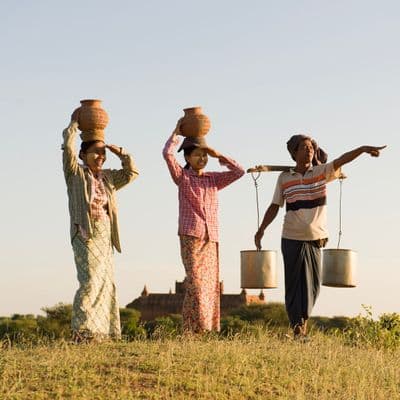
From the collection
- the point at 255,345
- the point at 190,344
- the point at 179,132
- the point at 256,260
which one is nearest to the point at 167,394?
the point at 190,344

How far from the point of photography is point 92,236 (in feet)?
31.9

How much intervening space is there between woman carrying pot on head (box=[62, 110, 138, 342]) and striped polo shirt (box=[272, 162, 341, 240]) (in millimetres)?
1935

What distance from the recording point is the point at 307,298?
10430mm

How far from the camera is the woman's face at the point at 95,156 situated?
10070 mm

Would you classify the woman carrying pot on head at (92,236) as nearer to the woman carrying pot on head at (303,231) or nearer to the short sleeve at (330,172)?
the woman carrying pot on head at (303,231)

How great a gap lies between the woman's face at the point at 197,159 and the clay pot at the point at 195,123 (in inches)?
7.9

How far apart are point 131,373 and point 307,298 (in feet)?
9.53

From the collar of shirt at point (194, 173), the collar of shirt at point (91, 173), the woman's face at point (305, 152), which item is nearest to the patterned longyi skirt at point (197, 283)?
the collar of shirt at point (194, 173)

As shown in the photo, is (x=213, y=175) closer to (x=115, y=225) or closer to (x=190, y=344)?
(x=115, y=225)

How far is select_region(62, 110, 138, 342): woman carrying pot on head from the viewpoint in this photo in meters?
9.60

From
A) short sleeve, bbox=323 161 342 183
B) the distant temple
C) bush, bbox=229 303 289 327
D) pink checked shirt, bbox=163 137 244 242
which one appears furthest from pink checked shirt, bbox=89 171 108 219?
the distant temple

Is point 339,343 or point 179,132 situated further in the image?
point 339,343

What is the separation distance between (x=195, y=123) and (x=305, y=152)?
125cm

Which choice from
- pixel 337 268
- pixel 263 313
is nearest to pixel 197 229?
pixel 337 268
